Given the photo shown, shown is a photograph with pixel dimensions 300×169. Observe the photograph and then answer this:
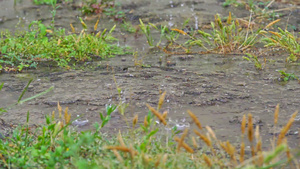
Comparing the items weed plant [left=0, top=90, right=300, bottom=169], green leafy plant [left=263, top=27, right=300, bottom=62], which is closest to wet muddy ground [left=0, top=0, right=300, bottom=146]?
green leafy plant [left=263, top=27, right=300, bottom=62]

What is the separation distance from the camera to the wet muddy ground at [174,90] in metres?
3.19

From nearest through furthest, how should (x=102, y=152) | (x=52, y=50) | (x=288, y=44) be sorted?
1. (x=102, y=152)
2. (x=288, y=44)
3. (x=52, y=50)

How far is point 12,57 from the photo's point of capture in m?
4.43

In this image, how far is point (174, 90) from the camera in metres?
3.68

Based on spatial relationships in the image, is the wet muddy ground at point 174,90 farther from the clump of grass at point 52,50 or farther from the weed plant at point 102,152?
the weed plant at point 102,152

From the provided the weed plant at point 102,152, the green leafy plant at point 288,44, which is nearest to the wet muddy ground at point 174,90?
the green leafy plant at point 288,44

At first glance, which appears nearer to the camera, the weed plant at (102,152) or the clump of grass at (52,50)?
the weed plant at (102,152)

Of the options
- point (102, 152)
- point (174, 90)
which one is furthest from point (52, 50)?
point (102, 152)

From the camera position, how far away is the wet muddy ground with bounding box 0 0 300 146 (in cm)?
319

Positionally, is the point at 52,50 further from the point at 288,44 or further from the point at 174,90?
the point at 288,44

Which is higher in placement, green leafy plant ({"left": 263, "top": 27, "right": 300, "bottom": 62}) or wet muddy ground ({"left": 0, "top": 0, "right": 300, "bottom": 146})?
green leafy plant ({"left": 263, "top": 27, "right": 300, "bottom": 62})

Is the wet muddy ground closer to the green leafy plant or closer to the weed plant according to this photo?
the green leafy plant

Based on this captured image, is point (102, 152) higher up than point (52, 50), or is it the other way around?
point (52, 50)

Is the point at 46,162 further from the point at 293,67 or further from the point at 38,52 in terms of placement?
the point at 293,67
